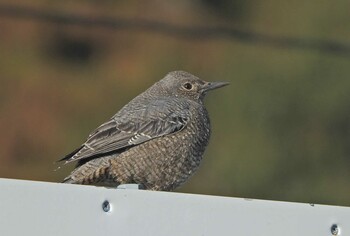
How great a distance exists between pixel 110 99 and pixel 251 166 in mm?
1421

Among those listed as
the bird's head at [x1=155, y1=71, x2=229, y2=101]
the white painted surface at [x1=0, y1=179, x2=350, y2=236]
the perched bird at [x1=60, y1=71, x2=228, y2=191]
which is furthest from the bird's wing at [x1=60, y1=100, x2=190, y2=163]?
the white painted surface at [x1=0, y1=179, x2=350, y2=236]

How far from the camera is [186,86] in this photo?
19.4 feet

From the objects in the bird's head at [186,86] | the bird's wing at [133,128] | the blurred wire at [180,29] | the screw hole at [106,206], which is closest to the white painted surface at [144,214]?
the screw hole at [106,206]

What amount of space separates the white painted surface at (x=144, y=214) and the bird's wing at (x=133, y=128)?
5.47 feet

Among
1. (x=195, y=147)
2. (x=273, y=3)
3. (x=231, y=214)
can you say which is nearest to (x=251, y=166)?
(x=273, y=3)

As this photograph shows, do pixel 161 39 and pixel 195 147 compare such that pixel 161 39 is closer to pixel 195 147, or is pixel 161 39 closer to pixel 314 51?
pixel 314 51

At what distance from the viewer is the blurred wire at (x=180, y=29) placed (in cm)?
1065

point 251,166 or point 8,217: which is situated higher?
point 8,217

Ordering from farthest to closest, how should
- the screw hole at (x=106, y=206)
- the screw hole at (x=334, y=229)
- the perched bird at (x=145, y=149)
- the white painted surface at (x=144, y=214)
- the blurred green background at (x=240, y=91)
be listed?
the blurred green background at (x=240, y=91)
the perched bird at (x=145, y=149)
the screw hole at (x=334, y=229)
the screw hole at (x=106, y=206)
the white painted surface at (x=144, y=214)

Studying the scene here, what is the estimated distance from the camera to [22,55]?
1166 cm

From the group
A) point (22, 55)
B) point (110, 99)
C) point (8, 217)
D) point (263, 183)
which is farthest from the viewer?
point (22, 55)

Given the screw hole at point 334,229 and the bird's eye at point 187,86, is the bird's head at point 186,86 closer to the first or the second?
the bird's eye at point 187,86

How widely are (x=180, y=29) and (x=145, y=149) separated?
6.91m

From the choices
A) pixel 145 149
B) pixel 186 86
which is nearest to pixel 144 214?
pixel 145 149
